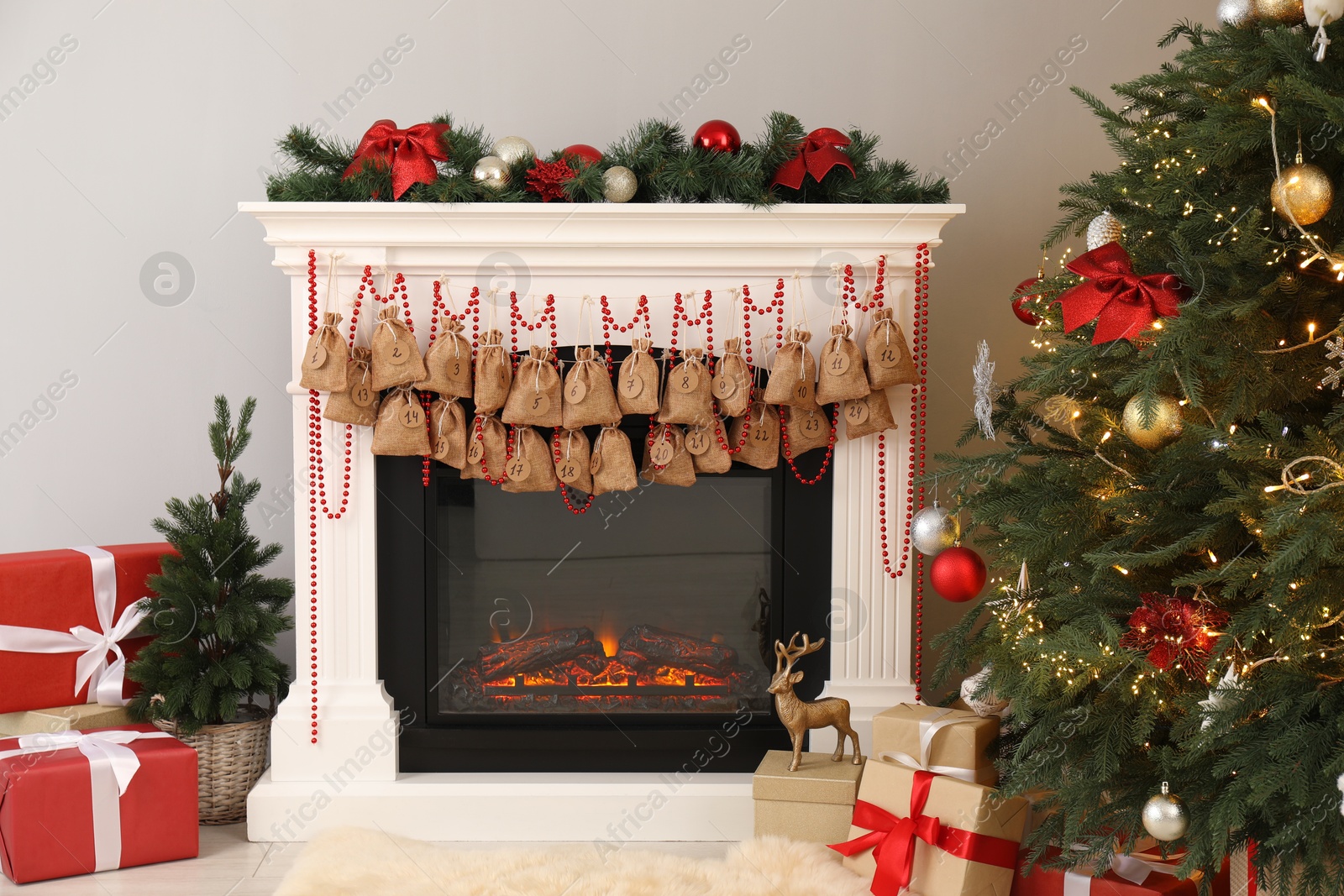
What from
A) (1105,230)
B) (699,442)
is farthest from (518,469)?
(1105,230)

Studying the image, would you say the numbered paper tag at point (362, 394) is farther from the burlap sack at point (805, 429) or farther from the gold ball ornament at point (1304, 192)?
the gold ball ornament at point (1304, 192)

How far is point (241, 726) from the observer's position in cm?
248

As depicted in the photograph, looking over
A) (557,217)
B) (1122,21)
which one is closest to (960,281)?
(1122,21)

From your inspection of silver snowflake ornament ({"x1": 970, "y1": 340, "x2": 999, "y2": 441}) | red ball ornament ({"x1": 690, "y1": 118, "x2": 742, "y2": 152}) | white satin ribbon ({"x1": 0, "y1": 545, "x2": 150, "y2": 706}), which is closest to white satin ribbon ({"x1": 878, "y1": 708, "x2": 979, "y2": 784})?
silver snowflake ornament ({"x1": 970, "y1": 340, "x2": 999, "y2": 441})

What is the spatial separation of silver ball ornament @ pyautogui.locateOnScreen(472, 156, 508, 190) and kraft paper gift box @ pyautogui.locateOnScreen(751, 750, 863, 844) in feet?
5.00

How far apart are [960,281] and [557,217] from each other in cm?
128

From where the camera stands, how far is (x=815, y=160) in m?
2.32

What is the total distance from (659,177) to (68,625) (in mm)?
1869

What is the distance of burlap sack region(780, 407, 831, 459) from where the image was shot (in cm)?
239

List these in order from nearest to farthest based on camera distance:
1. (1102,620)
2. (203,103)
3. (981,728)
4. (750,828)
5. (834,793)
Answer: (1102,620) → (981,728) → (834,793) → (750,828) → (203,103)

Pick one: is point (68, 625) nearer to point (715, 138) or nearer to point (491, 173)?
point (491, 173)

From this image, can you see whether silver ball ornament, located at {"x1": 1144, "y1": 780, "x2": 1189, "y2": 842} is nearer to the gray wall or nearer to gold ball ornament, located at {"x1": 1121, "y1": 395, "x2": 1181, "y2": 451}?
gold ball ornament, located at {"x1": 1121, "y1": 395, "x2": 1181, "y2": 451}

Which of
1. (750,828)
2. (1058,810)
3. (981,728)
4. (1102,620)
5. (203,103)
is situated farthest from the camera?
(203,103)

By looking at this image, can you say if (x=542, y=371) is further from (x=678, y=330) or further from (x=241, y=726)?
(x=241, y=726)
